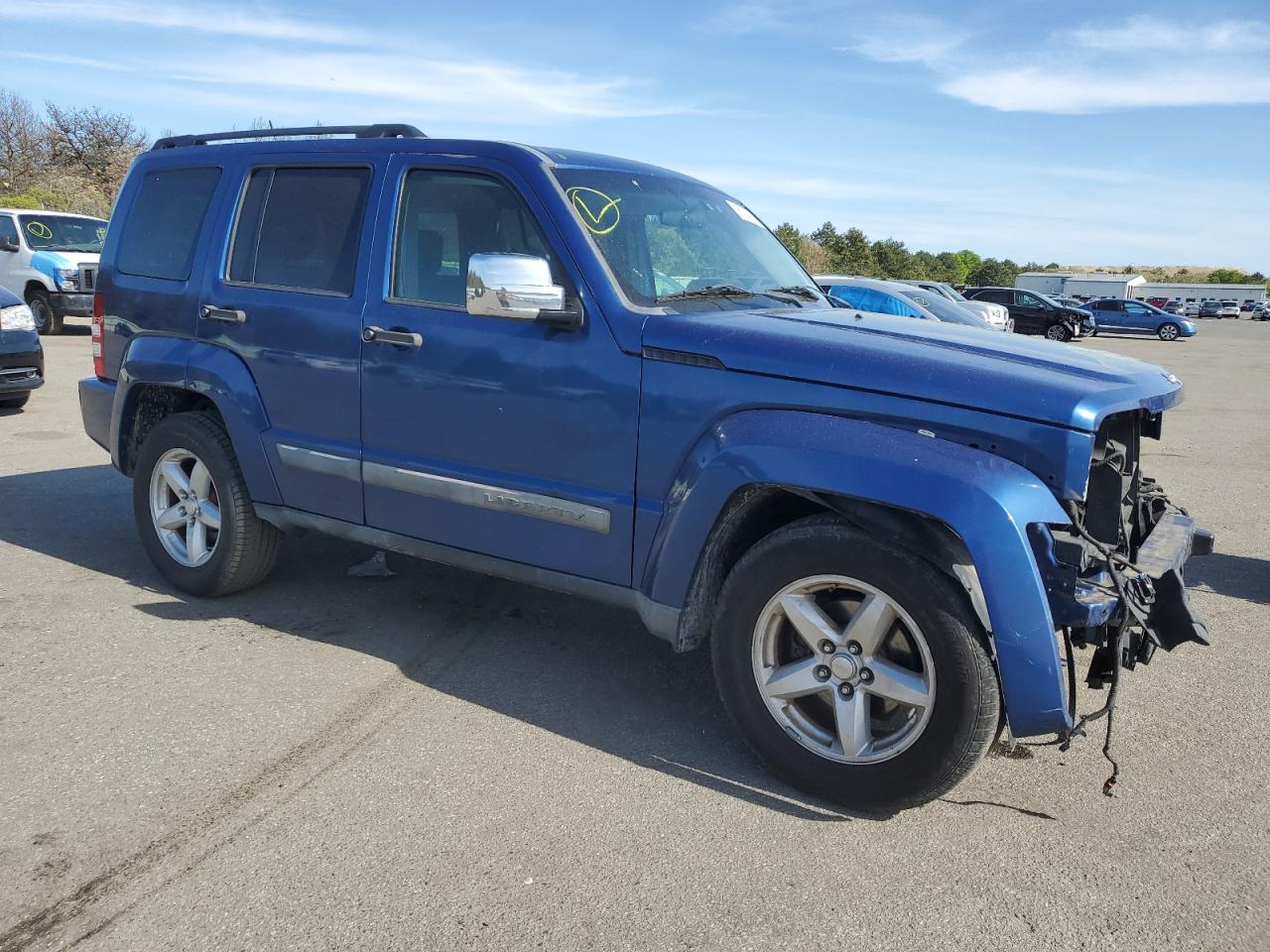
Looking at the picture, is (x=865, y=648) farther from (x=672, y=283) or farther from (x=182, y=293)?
(x=182, y=293)

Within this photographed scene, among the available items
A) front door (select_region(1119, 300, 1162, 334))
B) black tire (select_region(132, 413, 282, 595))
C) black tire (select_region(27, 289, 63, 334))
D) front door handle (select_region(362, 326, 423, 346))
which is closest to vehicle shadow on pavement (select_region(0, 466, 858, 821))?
black tire (select_region(132, 413, 282, 595))

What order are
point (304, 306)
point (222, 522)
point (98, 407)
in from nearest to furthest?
point (304, 306) < point (222, 522) < point (98, 407)

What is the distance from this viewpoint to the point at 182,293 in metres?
4.79

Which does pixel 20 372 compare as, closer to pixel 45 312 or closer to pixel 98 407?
pixel 98 407

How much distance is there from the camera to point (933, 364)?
312cm

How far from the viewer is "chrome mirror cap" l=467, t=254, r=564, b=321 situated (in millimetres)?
3434

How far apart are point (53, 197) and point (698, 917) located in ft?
119

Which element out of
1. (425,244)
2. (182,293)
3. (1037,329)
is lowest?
(1037,329)

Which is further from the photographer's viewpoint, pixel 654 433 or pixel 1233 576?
pixel 1233 576

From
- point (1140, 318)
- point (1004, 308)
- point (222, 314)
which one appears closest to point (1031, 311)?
point (1004, 308)

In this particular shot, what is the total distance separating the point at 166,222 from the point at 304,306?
1223 millimetres

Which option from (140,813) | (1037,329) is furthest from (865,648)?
(1037,329)

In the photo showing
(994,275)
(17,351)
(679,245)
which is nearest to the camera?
(679,245)

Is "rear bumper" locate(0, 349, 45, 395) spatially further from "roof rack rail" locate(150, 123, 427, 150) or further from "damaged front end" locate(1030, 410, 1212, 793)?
"damaged front end" locate(1030, 410, 1212, 793)
